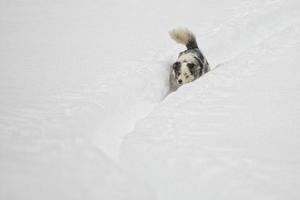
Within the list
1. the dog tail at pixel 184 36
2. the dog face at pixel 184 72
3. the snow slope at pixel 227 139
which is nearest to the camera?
the snow slope at pixel 227 139

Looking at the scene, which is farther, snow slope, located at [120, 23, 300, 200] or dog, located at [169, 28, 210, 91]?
dog, located at [169, 28, 210, 91]

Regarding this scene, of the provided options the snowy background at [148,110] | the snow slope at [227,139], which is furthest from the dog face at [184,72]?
the snow slope at [227,139]

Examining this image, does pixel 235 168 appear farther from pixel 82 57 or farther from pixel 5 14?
pixel 5 14

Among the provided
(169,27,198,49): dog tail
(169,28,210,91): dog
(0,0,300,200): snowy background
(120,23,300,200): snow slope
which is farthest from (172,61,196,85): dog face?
(169,27,198,49): dog tail

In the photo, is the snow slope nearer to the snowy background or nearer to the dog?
the snowy background

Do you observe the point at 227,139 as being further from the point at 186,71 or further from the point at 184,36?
the point at 184,36

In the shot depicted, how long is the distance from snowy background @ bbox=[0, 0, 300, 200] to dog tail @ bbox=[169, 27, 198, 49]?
0.35 metres

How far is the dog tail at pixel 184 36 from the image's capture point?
197 inches

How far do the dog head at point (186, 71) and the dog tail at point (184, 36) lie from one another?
48 centimetres

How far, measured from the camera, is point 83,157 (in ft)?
9.03

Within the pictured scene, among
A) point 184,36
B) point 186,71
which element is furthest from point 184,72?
point 184,36

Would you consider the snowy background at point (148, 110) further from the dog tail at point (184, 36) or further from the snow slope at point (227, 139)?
the dog tail at point (184, 36)

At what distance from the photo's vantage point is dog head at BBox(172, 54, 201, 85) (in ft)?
14.9

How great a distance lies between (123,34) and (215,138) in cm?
368
